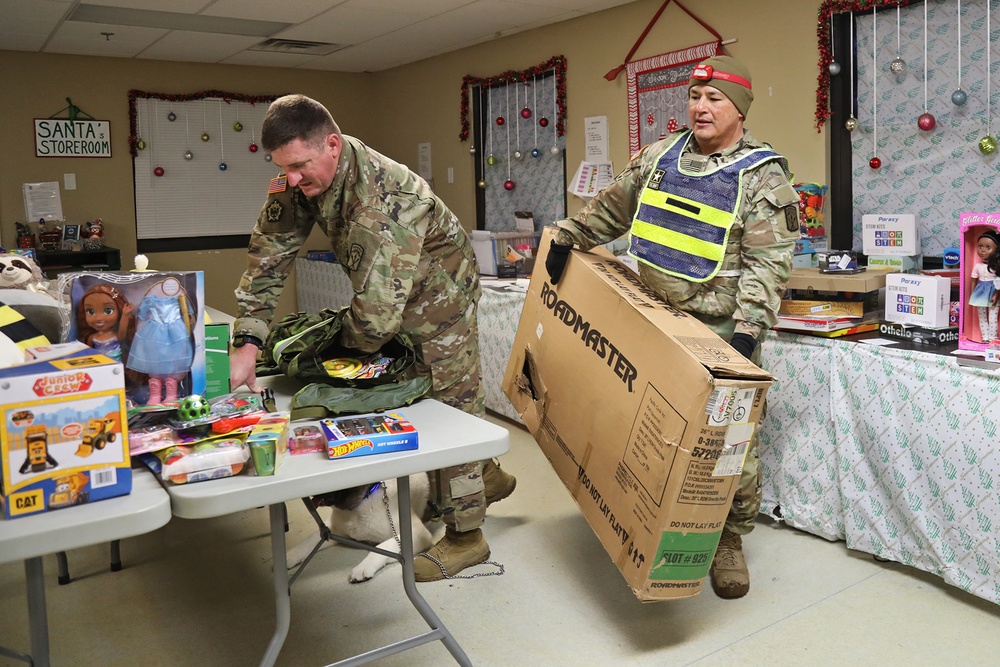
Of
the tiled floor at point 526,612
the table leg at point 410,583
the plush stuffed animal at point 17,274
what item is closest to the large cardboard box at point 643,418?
the tiled floor at point 526,612

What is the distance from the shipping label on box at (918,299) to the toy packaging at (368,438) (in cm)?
184

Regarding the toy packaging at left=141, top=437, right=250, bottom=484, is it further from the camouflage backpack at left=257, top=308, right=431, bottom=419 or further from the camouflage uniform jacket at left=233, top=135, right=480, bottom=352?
the camouflage uniform jacket at left=233, top=135, right=480, bottom=352

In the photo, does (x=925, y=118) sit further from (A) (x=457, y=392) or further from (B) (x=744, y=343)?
(A) (x=457, y=392)

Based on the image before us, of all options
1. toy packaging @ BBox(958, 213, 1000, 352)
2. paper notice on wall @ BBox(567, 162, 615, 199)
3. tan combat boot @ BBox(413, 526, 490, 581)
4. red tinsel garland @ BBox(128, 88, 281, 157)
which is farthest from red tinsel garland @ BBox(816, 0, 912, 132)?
red tinsel garland @ BBox(128, 88, 281, 157)

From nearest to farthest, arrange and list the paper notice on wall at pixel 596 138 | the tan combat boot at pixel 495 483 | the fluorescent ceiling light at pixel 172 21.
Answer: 1. the tan combat boot at pixel 495 483
2. the fluorescent ceiling light at pixel 172 21
3. the paper notice on wall at pixel 596 138

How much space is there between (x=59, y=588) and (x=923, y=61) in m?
3.70

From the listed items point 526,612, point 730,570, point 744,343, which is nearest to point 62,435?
point 526,612

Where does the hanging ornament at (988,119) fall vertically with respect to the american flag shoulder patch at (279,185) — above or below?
above

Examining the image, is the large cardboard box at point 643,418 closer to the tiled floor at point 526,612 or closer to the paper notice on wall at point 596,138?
the tiled floor at point 526,612

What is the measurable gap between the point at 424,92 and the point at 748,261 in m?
4.50

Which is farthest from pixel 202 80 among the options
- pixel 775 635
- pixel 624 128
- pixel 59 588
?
Result: pixel 775 635

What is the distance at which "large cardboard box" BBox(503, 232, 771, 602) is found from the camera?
2.06 metres

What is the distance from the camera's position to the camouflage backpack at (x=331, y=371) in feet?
6.40

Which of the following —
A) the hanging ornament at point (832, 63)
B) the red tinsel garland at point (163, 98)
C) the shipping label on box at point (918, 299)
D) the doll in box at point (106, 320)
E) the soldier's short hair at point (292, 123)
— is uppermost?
the red tinsel garland at point (163, 98)
